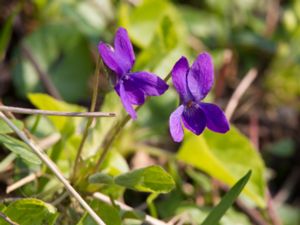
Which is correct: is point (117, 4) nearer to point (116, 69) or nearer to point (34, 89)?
point (34, 89)

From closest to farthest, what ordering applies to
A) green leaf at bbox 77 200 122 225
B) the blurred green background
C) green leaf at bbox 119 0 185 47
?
green leaf at bbox 77 200 122 225, the blurred green background, green leaf at bbox 119 0 185 47

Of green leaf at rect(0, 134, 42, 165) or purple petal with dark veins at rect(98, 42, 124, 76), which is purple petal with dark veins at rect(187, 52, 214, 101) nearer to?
purple petal with dark veins at rect(98, 42, 124, 76)

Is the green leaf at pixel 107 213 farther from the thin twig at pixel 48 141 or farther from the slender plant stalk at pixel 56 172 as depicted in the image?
Answer: the thin twig at pixel 48 141

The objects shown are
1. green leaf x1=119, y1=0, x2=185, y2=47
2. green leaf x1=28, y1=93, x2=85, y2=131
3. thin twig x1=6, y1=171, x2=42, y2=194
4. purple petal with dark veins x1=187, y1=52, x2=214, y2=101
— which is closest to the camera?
purple petal with dark veins x1=187, y1=52, x2=214, y2=101

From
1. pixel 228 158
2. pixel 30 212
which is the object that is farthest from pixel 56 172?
pixel 228 158

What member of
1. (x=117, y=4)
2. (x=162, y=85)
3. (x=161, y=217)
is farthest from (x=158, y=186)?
(x=117, y=4)

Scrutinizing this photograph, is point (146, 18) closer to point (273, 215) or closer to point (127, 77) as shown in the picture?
point (273, 215)

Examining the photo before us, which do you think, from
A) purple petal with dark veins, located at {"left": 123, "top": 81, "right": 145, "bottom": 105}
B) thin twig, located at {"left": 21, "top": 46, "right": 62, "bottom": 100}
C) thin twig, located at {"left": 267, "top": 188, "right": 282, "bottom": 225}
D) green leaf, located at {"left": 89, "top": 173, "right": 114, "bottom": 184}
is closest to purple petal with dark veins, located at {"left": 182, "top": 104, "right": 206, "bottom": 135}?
purple petal with dark veins, located at {"left": 123, "top": 81, "right": 145, "bottom": 105}
